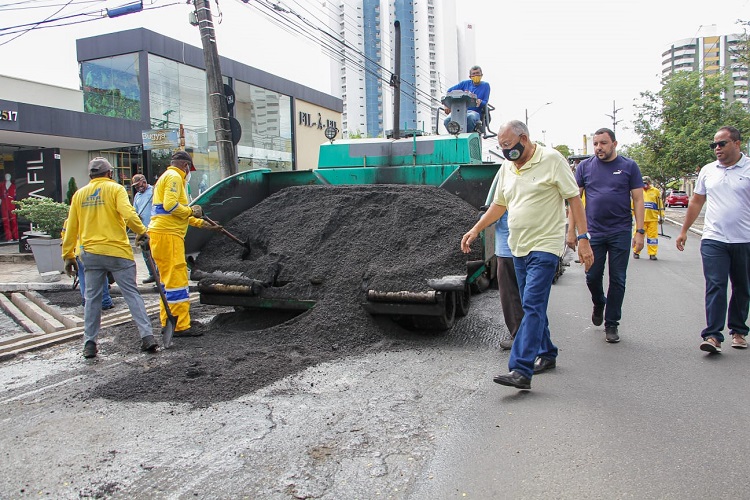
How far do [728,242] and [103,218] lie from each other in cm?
519

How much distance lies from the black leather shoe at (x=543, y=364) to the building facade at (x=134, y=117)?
7.91 m

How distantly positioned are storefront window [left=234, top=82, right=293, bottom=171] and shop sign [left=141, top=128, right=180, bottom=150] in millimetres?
10646

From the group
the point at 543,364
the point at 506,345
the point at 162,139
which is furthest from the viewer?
the point at 162,139

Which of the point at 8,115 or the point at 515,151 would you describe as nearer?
the point at 515,151

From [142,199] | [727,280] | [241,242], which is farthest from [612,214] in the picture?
[142,199]

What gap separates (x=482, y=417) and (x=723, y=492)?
4.10 ft

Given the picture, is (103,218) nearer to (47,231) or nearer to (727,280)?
(727,280)

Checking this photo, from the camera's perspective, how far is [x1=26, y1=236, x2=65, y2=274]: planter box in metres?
9.59

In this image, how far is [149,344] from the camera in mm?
Result: 5074

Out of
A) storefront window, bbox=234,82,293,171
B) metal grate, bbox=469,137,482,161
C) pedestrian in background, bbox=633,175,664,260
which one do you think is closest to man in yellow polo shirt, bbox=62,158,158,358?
metal grate, bbox=469,137,482,161

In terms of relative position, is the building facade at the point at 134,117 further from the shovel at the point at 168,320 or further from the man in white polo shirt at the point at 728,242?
the man in white polo shirt at the point at 728,242

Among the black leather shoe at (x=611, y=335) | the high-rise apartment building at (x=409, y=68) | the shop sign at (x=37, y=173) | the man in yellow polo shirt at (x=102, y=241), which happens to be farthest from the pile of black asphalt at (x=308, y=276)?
the high-rise apartment building at (x=409, y=68)

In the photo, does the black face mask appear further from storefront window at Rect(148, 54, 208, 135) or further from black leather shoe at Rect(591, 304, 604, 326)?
storefront window at Rect(148, 54, 208, 135)

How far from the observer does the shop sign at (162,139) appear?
13.4 m
